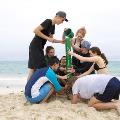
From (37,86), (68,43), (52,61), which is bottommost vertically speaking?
(37,86)

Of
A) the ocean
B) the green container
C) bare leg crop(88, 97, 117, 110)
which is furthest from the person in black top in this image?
the ocean

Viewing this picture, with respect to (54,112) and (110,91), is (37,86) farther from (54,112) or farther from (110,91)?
(110,91)

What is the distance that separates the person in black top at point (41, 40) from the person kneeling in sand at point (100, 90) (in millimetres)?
981

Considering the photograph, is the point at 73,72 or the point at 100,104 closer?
the point at 100,104

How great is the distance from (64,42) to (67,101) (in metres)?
1.15

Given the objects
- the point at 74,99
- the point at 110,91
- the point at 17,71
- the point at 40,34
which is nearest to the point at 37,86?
the point at 74,99

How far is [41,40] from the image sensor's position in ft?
23.1

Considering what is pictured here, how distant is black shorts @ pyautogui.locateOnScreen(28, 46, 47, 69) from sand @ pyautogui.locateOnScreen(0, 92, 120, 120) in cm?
75

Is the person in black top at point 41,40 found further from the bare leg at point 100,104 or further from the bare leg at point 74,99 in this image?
the bare leg at point 100,104

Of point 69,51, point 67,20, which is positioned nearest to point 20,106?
point 69,51

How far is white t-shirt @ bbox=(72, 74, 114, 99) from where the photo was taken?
246 inches

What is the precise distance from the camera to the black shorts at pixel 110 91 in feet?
20.3

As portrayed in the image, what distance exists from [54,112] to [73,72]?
1.32 metres

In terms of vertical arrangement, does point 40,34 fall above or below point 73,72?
above
